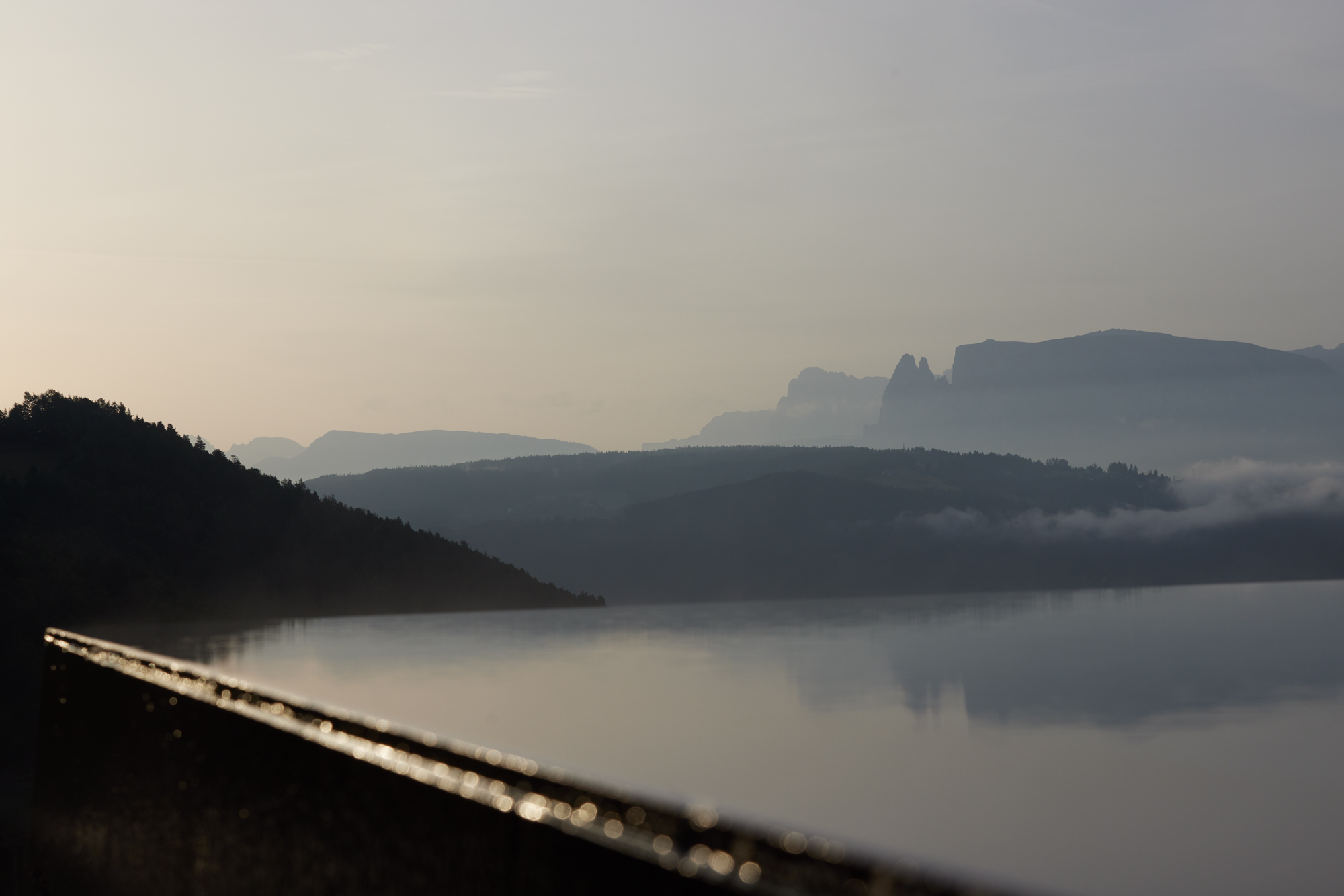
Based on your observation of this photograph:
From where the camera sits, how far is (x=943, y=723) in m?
4.66

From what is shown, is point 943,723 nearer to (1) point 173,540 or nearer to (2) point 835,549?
(1) point 173,540

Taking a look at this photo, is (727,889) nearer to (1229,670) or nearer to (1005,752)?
(1005,752)

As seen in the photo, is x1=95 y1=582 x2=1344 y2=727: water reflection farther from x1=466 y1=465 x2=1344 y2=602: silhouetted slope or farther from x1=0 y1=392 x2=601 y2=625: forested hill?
x1=466 y1=465 x2=1344 y2=602: silhouetted slope

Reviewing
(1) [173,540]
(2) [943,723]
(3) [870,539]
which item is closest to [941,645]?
(2) [943,723]

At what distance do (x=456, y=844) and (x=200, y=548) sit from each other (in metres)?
64.6

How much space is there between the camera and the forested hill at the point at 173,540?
45.6 metres

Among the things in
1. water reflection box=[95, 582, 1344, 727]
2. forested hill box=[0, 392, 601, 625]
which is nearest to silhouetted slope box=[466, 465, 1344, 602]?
forested hill box=[0, 392, 601, 625]

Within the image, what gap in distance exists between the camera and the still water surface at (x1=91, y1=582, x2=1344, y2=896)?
2.96 m

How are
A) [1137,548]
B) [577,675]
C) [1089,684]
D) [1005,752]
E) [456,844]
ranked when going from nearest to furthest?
[456,844]
[1005,752]
[1089,684]
[577,675]
[1137,548]

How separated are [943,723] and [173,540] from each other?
66.3 meters

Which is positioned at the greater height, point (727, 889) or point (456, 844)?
point (727, 889)

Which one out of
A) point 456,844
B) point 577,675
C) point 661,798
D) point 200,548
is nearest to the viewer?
point 661,798

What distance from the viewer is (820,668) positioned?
6.70m

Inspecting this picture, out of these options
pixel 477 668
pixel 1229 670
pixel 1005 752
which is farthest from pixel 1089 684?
pixel 477 668
